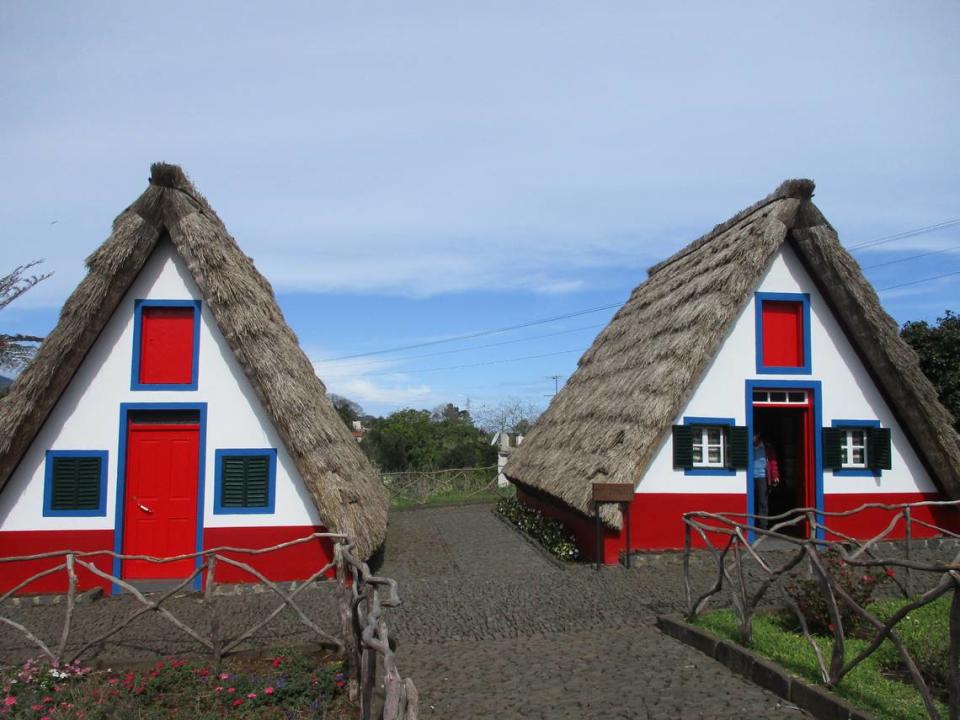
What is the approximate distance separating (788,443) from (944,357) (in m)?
4.93

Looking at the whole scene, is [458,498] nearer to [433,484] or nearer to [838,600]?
[433,484]

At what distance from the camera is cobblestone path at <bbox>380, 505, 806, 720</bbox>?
5996 mm

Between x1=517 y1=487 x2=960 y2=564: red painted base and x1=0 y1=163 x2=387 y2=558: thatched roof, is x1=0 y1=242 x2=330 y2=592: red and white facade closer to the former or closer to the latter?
x1=0 y1=163 x2=387 y2=558: thatched roof

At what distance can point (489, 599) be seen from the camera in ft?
31.6

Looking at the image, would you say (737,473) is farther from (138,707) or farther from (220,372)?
(138,707)

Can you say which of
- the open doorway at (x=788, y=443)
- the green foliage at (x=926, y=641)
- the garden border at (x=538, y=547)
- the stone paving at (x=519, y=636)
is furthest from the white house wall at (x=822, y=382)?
the green foliage at (x=926, y=641)

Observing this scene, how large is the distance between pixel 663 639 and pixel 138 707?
5053 millimetres

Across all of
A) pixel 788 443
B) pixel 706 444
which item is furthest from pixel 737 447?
pixel 788 443

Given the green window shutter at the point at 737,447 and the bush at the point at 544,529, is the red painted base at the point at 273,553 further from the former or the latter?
the green window shutter at the point at 737,447

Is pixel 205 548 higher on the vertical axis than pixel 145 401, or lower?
lower

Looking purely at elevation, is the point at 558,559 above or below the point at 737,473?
below

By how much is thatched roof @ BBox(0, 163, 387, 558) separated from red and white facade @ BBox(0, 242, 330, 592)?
0.94 ft

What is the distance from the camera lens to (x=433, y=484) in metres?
24.8

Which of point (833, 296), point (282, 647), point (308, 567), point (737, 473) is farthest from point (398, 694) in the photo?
point (833, 296)
